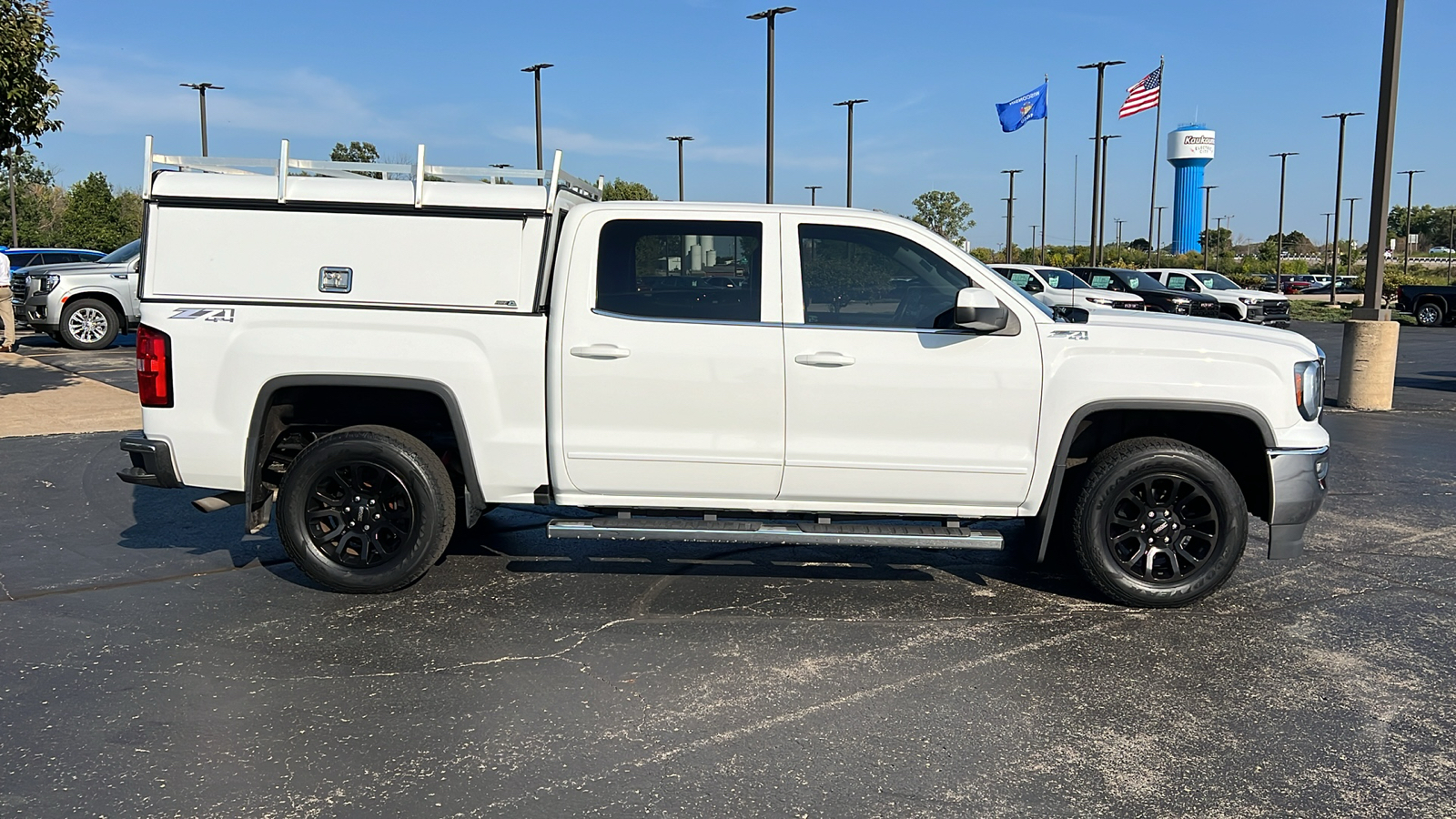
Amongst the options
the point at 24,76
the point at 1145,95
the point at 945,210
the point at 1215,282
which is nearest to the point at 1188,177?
the point at 945,210

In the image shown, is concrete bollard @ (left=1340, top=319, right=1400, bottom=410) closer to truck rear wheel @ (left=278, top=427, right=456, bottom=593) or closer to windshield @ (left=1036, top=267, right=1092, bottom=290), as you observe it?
windshield @ (left=1036, top=267, right=1092, bottom=290)

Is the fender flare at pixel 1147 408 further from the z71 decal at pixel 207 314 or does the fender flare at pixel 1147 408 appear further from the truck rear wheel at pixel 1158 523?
the z71 decal at pixel 207 314

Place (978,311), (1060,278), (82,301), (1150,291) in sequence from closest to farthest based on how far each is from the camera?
(978,311) → (82,301) → (1060,278) → (1150,291)

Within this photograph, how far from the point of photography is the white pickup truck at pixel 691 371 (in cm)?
530

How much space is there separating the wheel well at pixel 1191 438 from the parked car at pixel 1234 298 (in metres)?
20.9

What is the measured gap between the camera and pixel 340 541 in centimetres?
560

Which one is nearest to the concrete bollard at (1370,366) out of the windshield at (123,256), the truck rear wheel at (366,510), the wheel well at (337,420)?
the wheel well at (337,420)

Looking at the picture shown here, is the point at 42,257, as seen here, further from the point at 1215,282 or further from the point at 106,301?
the point at 1215,282

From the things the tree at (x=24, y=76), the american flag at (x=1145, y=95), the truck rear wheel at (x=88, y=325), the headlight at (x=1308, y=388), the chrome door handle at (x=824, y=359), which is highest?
the american flag at (x=1145, y=95)

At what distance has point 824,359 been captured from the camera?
5258 mm

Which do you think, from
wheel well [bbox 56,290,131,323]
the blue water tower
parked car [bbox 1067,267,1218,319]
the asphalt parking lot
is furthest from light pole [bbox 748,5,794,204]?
the blue water tower

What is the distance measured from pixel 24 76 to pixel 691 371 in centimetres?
828

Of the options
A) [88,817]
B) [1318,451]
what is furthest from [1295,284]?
[88,817]

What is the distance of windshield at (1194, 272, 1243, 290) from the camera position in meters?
27.0
